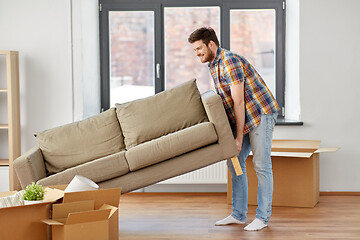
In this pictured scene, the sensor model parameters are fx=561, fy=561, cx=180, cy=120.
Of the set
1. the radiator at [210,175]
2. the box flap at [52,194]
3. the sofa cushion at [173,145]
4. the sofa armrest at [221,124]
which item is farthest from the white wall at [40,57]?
the box flap at [52,194]

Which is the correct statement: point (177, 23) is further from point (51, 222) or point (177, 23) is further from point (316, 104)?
point (51, 222)

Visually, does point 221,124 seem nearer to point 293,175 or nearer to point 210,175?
point 293,175

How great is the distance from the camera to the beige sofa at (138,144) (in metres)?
3.58

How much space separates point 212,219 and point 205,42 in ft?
4.33

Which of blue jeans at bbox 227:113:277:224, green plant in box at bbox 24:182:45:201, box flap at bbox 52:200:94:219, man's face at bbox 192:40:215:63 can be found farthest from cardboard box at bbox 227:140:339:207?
green plant in box at bbox 24:182:45:201

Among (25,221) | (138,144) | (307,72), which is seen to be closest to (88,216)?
(25,221)

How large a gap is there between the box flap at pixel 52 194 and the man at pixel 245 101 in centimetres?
123

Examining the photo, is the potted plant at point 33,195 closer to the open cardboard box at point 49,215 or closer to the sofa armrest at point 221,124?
the open cardboard box at point 49,215

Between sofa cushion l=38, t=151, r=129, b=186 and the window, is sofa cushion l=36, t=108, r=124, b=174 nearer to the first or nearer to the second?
sofa cushion l=38, t=151, r=129, b=186

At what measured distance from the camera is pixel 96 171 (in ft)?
11.8

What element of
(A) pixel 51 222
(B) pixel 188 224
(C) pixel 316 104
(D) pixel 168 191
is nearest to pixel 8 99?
(D) pixel 168 191

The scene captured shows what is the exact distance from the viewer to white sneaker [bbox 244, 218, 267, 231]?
148 inches

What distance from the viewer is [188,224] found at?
3.96 meters

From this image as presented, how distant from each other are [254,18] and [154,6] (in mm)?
987
